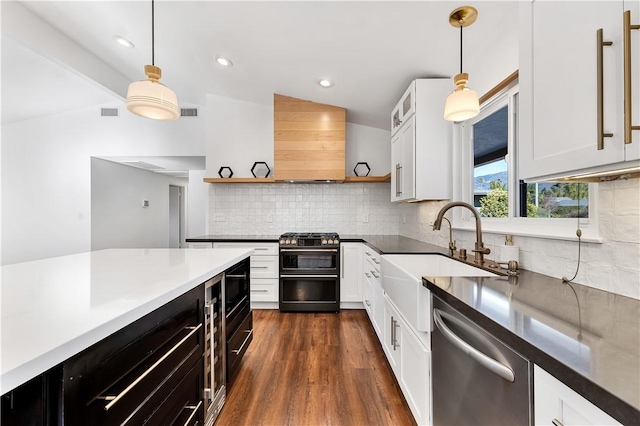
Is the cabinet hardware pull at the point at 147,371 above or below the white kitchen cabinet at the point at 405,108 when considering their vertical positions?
below

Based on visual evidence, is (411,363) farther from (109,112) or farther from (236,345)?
(109,112)

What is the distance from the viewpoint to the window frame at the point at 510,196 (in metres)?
1.19

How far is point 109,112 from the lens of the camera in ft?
16.9

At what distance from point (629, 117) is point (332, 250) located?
9.25ft

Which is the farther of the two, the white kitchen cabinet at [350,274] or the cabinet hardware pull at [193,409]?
the white kitchen cabinet at [350,274]

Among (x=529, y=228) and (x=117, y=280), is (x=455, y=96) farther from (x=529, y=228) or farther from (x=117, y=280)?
(x=117, y=280)

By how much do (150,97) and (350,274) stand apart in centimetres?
270

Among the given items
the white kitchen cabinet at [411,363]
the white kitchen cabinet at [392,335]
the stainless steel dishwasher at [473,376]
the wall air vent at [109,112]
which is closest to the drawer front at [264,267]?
the white kitchen cabinet at [392,335]

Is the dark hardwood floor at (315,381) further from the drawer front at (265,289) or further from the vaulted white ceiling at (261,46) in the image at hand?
the vaulted white ceiling at (261,46)

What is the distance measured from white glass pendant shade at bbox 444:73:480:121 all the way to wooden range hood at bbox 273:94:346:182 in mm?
1931

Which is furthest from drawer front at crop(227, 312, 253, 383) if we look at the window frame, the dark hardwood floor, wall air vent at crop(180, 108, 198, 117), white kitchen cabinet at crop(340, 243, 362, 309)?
wall air vent at crop(180, 108, 198, 117)

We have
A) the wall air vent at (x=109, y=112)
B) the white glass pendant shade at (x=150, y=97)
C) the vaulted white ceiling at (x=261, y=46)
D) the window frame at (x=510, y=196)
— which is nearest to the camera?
the window frame at (x=510, y=196)

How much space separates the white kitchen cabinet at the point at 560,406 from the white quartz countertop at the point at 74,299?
1.09m

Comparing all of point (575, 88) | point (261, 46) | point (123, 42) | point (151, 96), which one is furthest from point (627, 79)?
point (123, 42)
